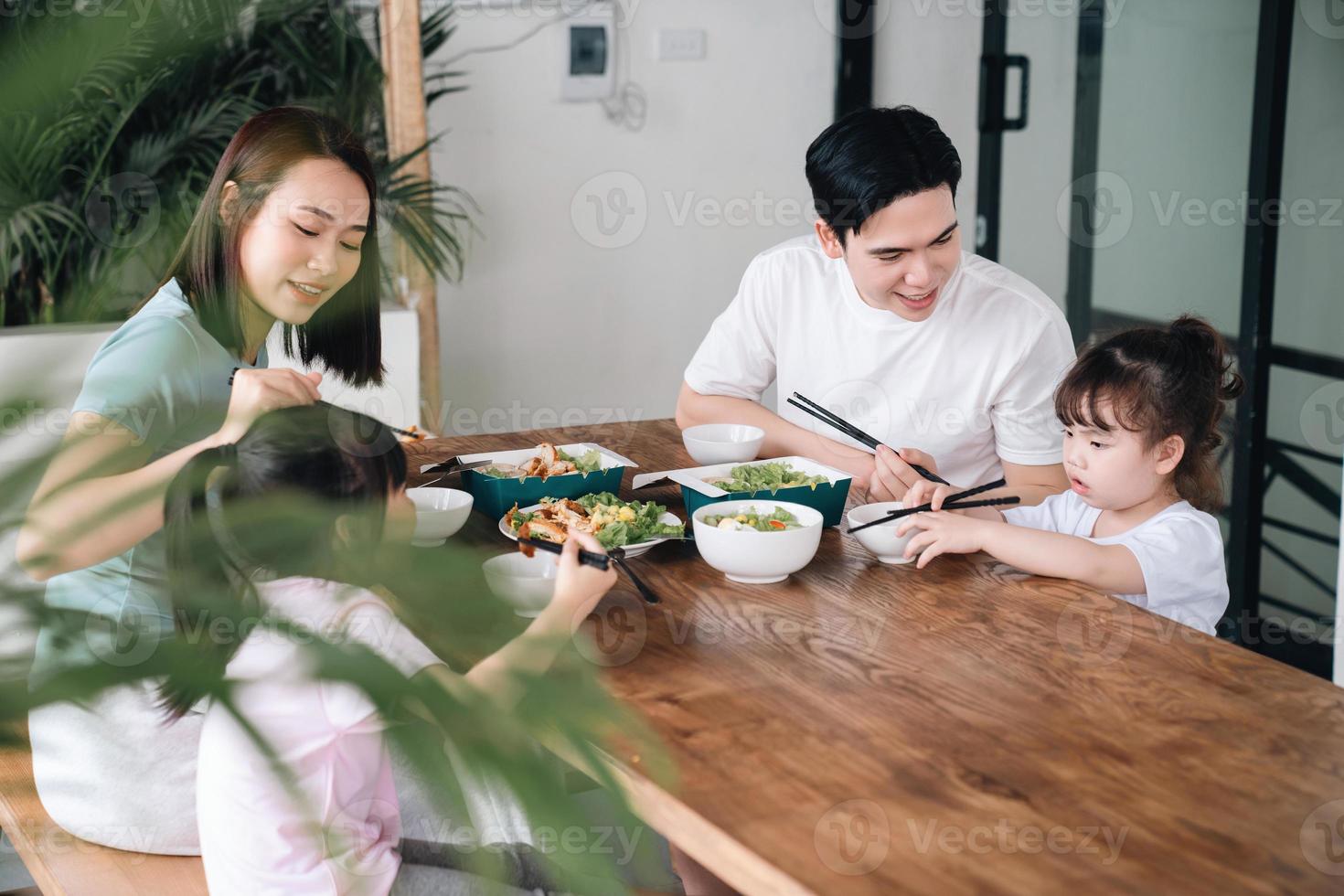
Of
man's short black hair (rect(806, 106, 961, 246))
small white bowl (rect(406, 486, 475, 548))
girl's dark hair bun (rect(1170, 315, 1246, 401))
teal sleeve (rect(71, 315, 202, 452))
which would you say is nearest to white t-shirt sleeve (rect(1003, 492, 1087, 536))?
girl's dark hair bun (rect(1170, 315, 1246, 401))

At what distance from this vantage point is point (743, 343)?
2.46 meters

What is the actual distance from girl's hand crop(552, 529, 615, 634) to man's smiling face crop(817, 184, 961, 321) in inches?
36.7

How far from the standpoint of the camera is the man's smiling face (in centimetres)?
198

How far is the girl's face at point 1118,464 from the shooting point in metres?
1.73

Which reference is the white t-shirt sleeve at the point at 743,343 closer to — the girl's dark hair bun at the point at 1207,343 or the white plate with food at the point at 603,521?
the white plate with food at the point at 603,521

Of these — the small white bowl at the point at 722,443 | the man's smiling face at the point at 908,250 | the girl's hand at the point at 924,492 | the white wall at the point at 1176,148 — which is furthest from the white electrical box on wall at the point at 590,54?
the girl's hand at the point at 924,492

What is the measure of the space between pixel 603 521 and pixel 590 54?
9.04ft

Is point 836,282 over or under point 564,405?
over

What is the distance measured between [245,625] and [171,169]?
11.0 feet

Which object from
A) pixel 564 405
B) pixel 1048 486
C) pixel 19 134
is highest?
pixel 19 134

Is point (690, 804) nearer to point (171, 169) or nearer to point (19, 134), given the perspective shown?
point (19, 134)

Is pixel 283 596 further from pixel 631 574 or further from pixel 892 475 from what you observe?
pixel 892 475

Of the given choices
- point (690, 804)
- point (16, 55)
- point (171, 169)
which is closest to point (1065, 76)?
point (171, 169)

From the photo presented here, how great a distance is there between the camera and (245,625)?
0.96 ft
